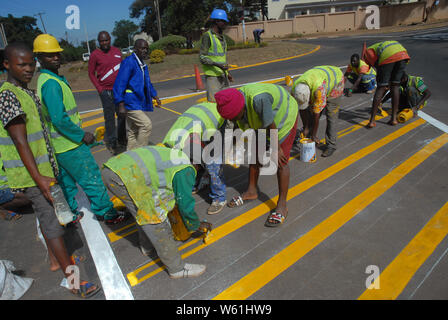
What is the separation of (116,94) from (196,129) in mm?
2023

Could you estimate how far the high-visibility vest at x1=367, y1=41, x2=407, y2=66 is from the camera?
552 cm

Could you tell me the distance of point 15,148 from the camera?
244 centimetres

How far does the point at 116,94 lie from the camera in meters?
4.52

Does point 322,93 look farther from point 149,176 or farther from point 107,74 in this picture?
point 107,74

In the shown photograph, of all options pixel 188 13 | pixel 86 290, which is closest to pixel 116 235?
pixel 86 290

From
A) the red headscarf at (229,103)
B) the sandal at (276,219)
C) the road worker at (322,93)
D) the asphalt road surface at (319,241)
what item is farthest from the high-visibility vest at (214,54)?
the sandal at (276,219)

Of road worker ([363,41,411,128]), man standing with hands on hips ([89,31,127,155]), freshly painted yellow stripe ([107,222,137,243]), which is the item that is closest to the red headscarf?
freshly painted yellow stripe ([107,222,137,243])

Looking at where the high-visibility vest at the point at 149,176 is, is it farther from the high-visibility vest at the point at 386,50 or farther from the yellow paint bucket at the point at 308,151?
the high-visibility vest at the point at 386,50

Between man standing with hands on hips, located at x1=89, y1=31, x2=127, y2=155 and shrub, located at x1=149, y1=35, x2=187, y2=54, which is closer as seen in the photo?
man standing with hands on hips, located at x1=89, y1=31, x2=127, y2=155

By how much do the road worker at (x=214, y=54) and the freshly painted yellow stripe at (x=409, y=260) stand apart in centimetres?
392

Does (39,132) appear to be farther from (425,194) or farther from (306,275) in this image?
(425,194)

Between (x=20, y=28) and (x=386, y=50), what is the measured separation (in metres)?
73.2

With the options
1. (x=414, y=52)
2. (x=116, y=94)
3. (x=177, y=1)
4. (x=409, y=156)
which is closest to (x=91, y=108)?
(x=116, y=94)

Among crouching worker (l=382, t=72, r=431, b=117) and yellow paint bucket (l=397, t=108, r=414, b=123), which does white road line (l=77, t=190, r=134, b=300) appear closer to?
yellow paint bucket (l=397, t=108, r=414, b=123)
